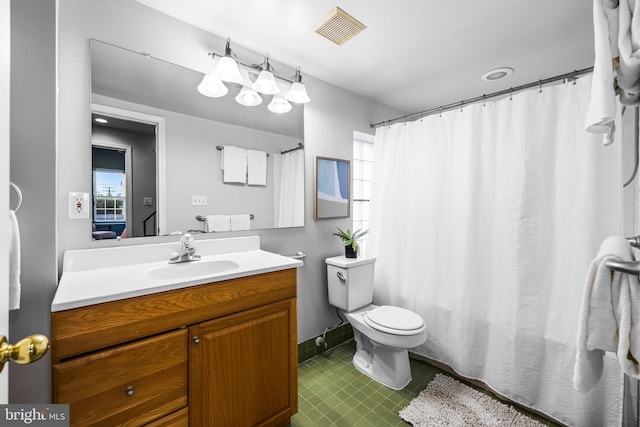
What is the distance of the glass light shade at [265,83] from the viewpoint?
1.73 m

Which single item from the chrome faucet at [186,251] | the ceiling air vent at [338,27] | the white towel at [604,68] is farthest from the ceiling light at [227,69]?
the white towel at [604,68]

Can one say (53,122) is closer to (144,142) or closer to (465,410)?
(144,142)

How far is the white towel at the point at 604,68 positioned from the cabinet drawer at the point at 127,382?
1574 mm

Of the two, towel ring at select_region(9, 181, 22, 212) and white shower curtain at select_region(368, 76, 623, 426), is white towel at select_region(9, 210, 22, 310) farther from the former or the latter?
white shower curtain at select_region(368, 76, 623, 426)

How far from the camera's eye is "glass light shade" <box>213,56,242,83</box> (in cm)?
157

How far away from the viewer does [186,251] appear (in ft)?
4.99

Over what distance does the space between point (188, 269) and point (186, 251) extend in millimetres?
101

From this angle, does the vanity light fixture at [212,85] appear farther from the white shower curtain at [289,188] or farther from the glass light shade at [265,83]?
the white shower curtain at [289,188]

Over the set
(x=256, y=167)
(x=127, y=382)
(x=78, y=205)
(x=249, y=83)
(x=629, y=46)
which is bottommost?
(x=127, y=382)

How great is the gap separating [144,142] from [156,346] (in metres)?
1.05

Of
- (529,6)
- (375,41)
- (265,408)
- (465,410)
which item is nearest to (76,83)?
(375,41)

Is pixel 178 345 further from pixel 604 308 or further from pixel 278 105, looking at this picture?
pixel 278 105

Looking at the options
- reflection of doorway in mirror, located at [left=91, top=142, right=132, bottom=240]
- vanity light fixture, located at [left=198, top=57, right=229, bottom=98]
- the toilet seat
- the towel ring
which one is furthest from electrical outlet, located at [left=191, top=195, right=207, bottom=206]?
the toilet seat

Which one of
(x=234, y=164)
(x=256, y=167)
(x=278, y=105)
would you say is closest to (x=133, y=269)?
(x=234, y=164)
